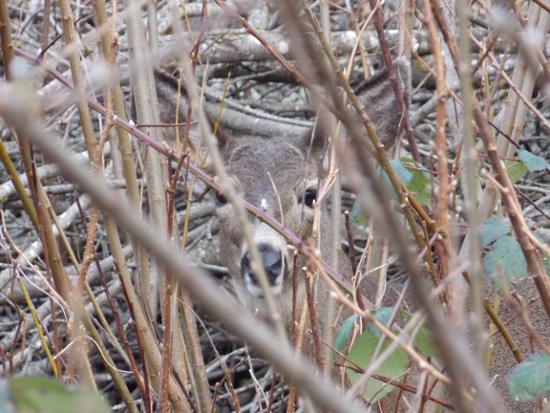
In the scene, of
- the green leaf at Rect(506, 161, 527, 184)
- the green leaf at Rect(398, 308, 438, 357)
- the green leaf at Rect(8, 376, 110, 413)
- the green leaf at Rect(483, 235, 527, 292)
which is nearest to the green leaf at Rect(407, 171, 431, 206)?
the green leaf at Rect(506, 161, 527, 184)

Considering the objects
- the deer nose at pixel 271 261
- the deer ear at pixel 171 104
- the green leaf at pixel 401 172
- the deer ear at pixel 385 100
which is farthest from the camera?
the deer ear at pixel 171 104

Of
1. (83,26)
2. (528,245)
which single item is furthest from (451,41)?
(83,26)

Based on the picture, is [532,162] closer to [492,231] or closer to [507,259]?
[492,231]

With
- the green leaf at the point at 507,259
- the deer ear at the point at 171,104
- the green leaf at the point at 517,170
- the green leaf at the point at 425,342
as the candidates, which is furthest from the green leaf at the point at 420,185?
the deer ear at the point at 171,104

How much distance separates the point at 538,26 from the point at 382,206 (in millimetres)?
2667

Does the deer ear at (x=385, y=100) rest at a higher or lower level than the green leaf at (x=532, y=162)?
higher

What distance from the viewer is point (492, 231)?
92.7 inches

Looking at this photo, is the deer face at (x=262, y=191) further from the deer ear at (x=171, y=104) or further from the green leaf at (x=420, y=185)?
the green leaf at (x=420, y=185)

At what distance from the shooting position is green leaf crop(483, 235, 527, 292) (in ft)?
7.33

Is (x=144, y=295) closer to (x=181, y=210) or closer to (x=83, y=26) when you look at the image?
(x=181, y=210)

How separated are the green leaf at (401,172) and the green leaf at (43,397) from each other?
1.81 meters

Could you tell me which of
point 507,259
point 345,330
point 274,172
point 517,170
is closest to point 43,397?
point 345,330

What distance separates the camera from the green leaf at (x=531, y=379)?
6.56ft

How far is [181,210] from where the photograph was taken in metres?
5.84
